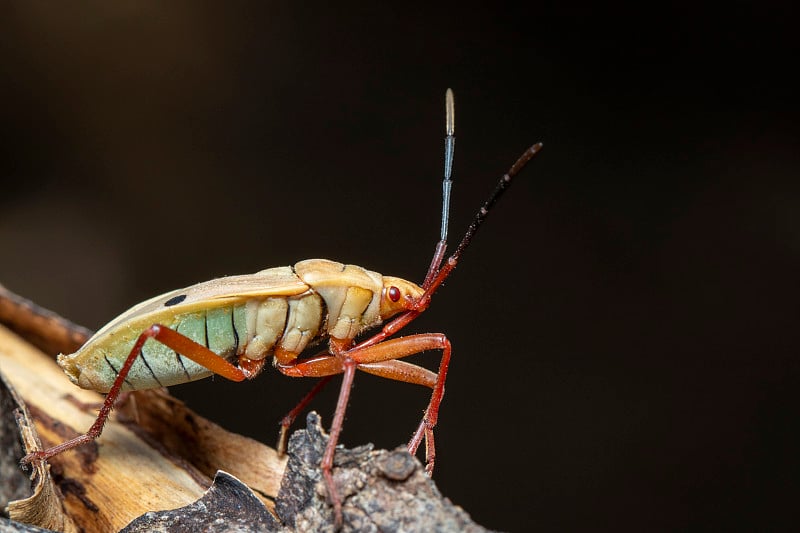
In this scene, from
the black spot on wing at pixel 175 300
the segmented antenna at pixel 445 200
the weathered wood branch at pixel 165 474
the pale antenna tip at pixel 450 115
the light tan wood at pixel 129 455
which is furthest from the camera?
the pale antenna tip at pixel 450 115

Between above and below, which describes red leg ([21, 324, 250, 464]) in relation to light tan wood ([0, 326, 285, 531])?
above

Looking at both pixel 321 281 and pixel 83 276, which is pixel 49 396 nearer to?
pixel 321 281

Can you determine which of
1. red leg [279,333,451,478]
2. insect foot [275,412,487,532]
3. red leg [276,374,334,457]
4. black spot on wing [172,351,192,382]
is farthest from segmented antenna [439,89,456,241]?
insect foot [275,412,487,532]

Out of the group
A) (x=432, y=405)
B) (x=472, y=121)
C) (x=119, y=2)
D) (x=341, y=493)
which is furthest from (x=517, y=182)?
(x=341, y=493)

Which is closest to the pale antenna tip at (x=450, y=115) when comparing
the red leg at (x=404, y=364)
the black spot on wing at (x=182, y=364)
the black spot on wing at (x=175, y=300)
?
the red leg at (x=404, y=364)

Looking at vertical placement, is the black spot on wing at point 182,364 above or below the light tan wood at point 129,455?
above

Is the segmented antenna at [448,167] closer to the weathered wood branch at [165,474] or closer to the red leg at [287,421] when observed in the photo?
the red leg at [287,421]

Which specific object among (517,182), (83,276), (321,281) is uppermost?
(517,182)

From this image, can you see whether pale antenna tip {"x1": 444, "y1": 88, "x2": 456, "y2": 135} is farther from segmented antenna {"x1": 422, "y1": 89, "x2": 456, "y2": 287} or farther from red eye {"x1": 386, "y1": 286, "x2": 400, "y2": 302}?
red eye {"x1": 386, "y1": 286, "x2": 400, "y2": 302}

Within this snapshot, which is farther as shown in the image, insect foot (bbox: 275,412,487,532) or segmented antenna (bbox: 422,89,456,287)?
segmented antenna (bbox: 422,89,456,287)
